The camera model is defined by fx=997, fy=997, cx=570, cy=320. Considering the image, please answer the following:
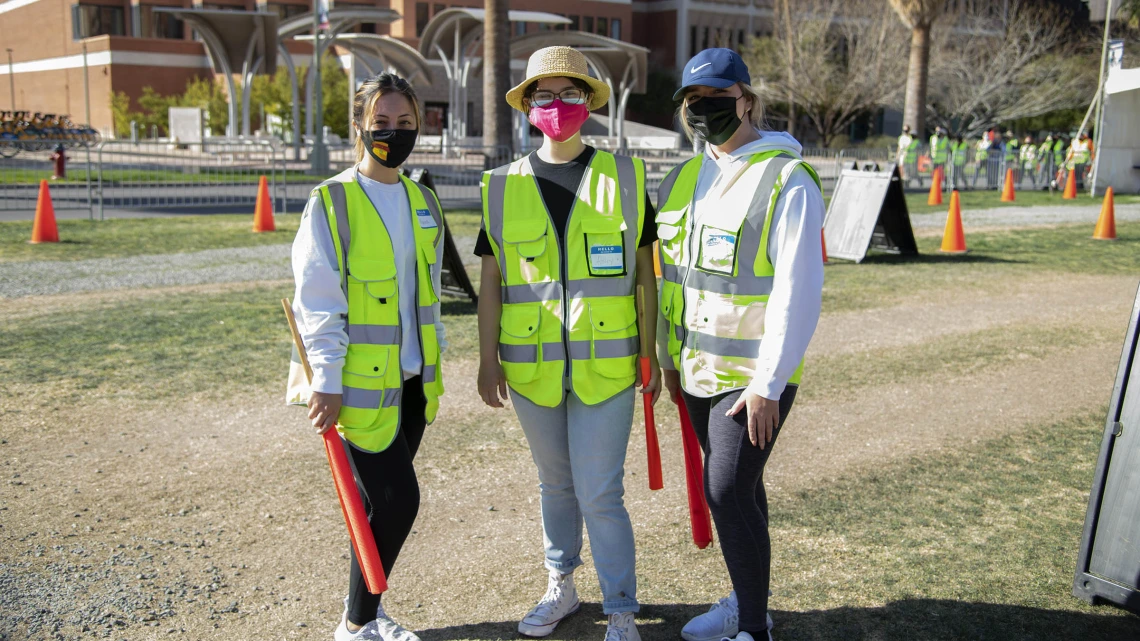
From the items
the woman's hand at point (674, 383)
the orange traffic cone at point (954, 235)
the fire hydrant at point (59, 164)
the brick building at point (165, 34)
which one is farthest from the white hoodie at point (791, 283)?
the brick building at point (165, 34)

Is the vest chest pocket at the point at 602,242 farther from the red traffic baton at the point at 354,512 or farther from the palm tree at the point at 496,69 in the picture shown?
the palm tree at the point at 496,69

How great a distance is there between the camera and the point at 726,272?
10.3 feet

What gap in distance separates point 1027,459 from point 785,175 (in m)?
3.24

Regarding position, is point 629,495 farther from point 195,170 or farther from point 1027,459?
point 195,170

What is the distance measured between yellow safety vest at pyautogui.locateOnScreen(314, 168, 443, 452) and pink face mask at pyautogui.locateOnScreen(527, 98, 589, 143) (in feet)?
2.06

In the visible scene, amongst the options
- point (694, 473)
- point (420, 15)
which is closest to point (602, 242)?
point (694, 473)

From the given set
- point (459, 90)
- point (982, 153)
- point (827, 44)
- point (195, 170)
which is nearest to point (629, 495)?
point (195, 170)

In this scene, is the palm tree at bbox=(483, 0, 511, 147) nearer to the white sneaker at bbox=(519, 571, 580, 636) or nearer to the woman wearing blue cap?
the woman wearing blue cap

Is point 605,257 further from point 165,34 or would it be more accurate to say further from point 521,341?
point 165,34

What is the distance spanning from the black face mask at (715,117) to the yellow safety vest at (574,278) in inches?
10.4

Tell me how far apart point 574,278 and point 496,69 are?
65.9 ft

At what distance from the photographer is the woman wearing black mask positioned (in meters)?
3.14

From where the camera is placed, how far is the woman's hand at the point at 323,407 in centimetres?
314

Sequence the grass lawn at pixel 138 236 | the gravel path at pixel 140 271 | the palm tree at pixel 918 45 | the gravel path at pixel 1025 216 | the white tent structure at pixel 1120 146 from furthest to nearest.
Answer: the palm tree at pixel 918 45
the white tent structure at pixel 1120 146
the gravel path at pixel 1025 216
the grass lawn at pixel 138 236
the gravel path at pixel 140 271
